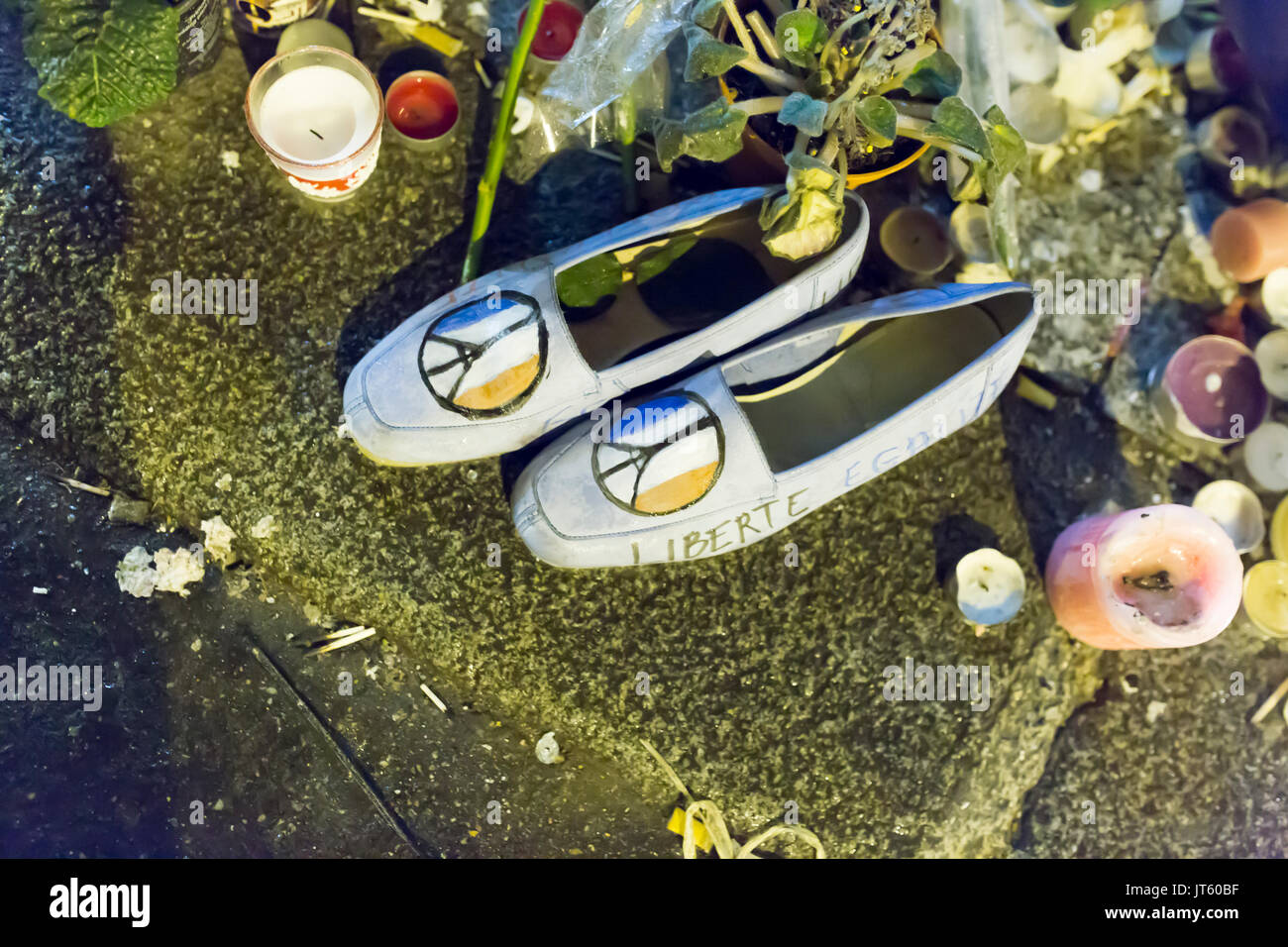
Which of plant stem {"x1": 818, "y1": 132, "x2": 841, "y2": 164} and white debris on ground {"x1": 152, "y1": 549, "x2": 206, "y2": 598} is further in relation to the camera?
white debris on ground {"x1": 152, "y1": 549, "x2": 206, "y2": 598}

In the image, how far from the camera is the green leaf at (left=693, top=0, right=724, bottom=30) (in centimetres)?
174

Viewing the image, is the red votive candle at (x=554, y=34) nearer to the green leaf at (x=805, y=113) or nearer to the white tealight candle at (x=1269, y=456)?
the green leaf at (x=805, y=113)

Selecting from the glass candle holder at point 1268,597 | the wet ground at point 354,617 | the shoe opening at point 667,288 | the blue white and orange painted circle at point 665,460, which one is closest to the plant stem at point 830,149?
the shoe opening at point 667,288

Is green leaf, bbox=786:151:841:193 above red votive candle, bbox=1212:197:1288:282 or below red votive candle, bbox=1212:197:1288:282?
above

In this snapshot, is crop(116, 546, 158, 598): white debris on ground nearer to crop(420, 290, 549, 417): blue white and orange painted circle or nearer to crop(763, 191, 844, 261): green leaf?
crop(420, 290, 549, 417): blue white and orange painted circle

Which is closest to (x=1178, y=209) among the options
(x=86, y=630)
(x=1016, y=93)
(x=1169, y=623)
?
(x=1016, y=93)

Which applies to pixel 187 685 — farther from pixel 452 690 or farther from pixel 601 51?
pixel 601 51

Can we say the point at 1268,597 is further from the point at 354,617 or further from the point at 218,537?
the point at 218,537

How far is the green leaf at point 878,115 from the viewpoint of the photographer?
169 cm

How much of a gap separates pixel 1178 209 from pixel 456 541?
1873 mm

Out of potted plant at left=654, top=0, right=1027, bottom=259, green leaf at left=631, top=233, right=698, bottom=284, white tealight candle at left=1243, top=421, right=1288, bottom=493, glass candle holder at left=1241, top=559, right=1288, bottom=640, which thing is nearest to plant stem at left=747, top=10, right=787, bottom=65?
potted plant at left=654, top=0, right=1027, bottom=259

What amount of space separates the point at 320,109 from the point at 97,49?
16.2 inches

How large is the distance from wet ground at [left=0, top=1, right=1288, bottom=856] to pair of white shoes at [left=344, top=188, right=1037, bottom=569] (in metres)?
0.18

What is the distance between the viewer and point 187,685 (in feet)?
6.79
